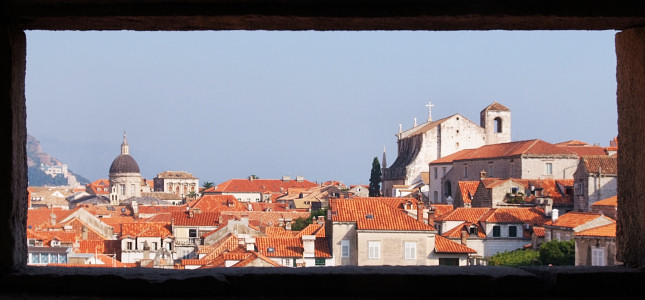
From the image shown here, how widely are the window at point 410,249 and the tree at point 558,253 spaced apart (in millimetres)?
5174

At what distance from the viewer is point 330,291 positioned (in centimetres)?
291

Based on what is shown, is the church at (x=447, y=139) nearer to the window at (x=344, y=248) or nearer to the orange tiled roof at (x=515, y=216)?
the orange tiled roof at (x=515, y=216)

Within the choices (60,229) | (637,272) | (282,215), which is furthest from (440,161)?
(637,272)

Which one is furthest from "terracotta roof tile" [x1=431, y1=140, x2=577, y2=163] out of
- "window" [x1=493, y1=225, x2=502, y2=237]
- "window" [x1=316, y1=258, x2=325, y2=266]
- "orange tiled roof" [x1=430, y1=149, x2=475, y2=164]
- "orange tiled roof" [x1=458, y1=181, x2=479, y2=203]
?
"window" [x1=316, y1=258, x2=325, y2=266]

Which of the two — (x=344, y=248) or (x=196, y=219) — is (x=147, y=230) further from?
(x=344, y=248)

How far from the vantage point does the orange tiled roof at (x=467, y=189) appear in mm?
54125

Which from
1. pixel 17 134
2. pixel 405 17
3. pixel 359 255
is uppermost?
pixel 405 17

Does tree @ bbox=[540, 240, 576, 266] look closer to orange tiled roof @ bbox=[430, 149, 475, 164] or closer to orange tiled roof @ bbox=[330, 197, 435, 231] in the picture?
orange tiled roof @ bbox=[330, 197, 435, 231]

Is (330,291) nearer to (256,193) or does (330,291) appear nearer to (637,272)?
(637,272)

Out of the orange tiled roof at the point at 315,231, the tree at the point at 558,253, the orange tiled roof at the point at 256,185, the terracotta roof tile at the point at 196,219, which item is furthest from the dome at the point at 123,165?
the tree at the point at 558,253

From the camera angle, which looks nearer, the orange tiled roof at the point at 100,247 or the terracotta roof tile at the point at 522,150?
the orange tiled roof at the point at 100,247

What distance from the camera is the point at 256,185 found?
413ft

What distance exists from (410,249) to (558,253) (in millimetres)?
5937

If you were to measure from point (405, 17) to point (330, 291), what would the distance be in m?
0.99
